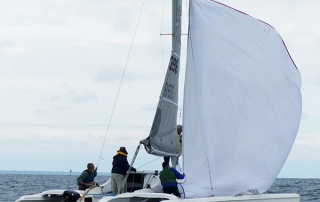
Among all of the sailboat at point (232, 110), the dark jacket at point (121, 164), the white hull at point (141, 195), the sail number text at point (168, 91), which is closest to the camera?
the white hull at point (141, 195)

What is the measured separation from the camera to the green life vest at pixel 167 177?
12.5 meters

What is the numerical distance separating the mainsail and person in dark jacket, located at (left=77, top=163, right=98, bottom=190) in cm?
196

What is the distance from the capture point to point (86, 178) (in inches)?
576

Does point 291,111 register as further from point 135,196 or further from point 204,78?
point 135,196

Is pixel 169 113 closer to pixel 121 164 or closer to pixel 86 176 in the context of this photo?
pixel 121 164

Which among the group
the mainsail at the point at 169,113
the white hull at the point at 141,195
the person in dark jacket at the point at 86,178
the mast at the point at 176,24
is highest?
the mast at the point at 176,24

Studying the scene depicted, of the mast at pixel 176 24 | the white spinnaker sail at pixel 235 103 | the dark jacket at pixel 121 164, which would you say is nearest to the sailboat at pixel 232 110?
the white spinnaker sail at pixel 235 103

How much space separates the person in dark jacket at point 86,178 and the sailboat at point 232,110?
913mm

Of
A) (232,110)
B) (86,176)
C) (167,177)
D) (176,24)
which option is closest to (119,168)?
(86,176)

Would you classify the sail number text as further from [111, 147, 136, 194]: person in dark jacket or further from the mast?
[111, 147, 136, 194]: person in dark jacket

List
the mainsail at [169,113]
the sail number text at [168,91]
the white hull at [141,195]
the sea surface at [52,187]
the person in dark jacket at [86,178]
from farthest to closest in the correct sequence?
the sea surface at [52,187] → the person in dark jacket at [86,178] → the sail number text at [168,91] → the mainsail at [169,113] → the white hull at [141,195]

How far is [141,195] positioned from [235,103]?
2.68m

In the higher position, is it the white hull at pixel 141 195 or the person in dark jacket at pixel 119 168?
the person in dark jacket at pixel 119 168

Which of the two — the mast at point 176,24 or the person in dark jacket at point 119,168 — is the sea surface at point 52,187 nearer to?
the person in dark jacket at point 119,168
